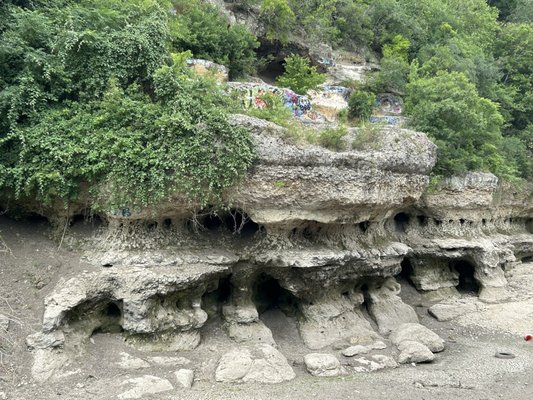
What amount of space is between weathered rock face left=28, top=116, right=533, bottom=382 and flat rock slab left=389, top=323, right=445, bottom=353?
18cm

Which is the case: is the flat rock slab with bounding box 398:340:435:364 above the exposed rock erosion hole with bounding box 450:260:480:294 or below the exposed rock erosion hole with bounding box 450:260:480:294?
below

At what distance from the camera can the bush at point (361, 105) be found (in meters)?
20.9

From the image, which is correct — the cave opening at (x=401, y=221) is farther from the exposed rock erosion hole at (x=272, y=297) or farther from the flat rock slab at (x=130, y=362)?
the flat rock slab at (x=130, y=362)

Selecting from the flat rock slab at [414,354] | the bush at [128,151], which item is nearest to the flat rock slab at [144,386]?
the bush at [128,151]

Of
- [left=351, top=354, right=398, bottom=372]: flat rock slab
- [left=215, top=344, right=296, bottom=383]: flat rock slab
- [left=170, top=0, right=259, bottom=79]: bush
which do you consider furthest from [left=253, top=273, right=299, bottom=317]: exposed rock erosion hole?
[left=170, top=0, right=259, bottom=79]: bush

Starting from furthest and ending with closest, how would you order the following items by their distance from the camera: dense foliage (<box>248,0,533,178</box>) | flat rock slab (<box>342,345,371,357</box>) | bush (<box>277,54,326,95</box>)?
1. bush (<box>277,54,326,95</box>)
2. dense foliage (<box>248,0,533,178</box>)
3. flat rock slab (<box>342,345,371,357</box>)

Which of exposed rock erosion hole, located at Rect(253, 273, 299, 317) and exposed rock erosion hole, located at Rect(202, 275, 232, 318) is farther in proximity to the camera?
exposed rock erosion hole, located at Rect(253, 273, 299, 317)

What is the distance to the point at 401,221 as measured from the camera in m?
19.8

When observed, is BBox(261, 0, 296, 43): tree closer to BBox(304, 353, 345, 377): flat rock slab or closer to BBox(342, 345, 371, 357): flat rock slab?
BBox(342, 345, 371, 357): flat rock slab

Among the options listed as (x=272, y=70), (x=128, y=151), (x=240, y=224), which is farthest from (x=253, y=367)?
(x=272, y=70)

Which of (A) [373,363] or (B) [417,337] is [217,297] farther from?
(B) [417,337]

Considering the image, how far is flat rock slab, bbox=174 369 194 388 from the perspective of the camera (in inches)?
393

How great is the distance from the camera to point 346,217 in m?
13.6

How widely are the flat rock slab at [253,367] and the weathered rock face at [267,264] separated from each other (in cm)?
3
